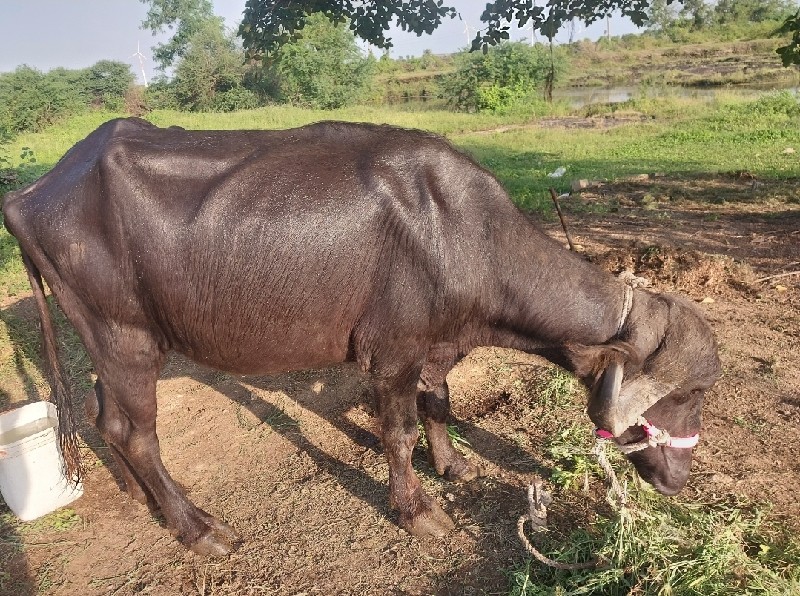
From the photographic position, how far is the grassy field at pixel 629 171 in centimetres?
259

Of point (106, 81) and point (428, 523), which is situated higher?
point (106, 81)

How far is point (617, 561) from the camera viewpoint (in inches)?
103

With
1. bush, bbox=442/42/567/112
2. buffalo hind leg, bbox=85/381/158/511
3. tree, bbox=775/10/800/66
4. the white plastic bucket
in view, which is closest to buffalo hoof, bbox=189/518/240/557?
buffalo hind leg, bbox=85/381/158/511

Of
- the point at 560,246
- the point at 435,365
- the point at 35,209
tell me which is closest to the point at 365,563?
the point at 435,365

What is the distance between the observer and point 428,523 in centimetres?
319

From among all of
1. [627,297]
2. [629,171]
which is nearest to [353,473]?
[627,297]

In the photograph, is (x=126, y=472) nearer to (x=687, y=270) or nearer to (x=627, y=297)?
(x=627, y=297)

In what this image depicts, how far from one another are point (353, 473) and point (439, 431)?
2.04ft

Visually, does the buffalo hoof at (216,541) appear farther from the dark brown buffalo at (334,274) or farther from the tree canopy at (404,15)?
the tree canopy at (404,15)

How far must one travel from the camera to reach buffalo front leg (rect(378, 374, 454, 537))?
3.18 meters

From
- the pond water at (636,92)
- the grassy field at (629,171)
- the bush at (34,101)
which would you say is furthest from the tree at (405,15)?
the bush at (34,101)

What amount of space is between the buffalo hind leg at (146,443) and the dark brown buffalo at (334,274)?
2 cm

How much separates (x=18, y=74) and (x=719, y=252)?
113 ft

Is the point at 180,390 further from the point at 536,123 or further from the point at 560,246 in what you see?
the point at 536,123
